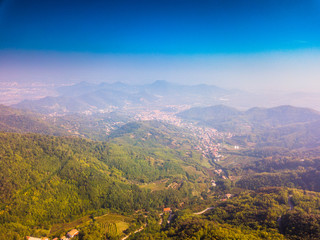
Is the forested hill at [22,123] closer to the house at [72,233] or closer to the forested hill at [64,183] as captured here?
the forested hill at [64,183]

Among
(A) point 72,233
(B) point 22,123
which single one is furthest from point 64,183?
(B) point 22,123

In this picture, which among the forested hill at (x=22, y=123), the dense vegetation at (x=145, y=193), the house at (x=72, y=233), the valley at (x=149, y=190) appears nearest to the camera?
the house at (x=72, y=233)

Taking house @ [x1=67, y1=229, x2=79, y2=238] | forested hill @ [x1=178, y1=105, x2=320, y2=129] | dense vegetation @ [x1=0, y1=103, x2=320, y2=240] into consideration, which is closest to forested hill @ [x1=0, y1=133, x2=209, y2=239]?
dense vegetation @ [x1=0, y1=103, x2=320, y2=240]

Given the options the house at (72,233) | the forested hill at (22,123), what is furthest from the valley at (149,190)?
the house at (72,233)

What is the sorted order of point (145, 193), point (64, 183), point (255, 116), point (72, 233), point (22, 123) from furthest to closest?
point (255, 116)
point (22, 123)
point (145, 193)
point (64, 183)
point (72, 233)

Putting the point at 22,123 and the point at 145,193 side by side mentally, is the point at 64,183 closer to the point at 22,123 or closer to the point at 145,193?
the point at 145,193

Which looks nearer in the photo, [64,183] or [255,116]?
[64,183]

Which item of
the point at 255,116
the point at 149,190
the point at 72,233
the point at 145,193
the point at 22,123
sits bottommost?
the point at 149,190

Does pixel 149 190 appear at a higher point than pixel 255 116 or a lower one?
lower

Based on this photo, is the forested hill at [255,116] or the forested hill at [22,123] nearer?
the forested hill at [22,123]

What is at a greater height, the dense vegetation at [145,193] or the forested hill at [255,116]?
the forested hill at [255,116]

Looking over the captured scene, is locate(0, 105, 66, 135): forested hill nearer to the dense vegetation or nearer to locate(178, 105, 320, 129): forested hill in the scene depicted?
the dense vegetation

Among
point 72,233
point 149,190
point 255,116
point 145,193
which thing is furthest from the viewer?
point 255,116
